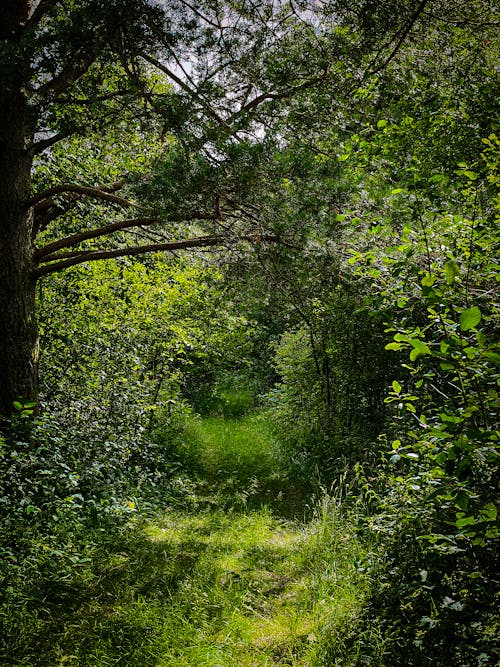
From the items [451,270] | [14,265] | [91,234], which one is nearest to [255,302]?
[91,234]

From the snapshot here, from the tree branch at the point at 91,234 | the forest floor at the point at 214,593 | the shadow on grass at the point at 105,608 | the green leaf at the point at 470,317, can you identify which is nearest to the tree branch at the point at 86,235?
the tree branch at the point at 91,234

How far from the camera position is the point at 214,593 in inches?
148

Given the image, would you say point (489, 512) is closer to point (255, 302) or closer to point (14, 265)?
point (255, 302)

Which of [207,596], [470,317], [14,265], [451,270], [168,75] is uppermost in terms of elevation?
[168,75]

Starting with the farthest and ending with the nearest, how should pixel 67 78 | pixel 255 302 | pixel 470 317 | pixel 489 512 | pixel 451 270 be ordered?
1. pixel 255 302
2. pixel 67 78
3. pixel 489 512
4. pixel 451 270
5. pixel 470 317

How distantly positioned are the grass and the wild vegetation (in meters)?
0.02

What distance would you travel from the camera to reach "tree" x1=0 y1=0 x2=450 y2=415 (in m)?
3.60

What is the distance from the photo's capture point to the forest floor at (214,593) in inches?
123

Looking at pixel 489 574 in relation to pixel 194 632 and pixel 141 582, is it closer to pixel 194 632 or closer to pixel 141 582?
pixel 194 632

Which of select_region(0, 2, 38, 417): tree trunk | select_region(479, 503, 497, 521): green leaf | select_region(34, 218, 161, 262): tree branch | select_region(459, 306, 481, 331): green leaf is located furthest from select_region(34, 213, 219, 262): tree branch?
select_region(479, 503, 497, 521): green leaf

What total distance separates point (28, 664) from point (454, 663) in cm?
243

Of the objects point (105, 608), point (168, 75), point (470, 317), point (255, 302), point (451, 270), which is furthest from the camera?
point (255, 302)

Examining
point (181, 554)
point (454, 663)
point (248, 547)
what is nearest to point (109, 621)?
point (181, 554)

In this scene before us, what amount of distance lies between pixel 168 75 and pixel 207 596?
4.25m
